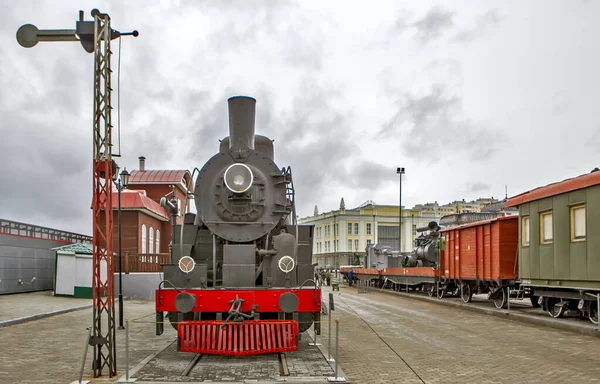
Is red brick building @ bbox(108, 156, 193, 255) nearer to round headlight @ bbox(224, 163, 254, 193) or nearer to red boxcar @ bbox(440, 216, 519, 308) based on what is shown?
red boxcar @ bbox(440, 216, 519, 308)

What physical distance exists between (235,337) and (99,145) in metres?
3.55

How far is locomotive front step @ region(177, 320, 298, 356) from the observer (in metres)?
8.62

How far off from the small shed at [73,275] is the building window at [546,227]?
17203 millimetres

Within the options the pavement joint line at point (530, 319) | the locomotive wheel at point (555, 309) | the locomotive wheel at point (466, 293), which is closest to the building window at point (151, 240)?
the pavement joint line at point (530, 319)

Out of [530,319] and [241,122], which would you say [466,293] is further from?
[241,122]

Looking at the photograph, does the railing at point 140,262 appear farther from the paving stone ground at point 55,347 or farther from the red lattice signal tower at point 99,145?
the red lattice signal tower at point 99,145

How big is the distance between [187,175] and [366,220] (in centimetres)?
4277

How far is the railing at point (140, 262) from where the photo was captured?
2477 cm

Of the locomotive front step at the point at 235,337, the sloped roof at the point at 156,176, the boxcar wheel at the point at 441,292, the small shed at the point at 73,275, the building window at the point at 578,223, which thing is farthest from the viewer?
the sloped roof at the point at 156,176

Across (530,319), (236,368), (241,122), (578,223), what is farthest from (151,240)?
(236,368)

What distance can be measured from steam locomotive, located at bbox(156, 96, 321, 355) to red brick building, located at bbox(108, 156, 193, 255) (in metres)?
11.8

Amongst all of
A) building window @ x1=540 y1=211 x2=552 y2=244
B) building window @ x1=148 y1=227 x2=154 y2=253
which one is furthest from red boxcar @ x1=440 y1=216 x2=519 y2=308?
building window @ x1=148 y1=227 x2=154 y2=253

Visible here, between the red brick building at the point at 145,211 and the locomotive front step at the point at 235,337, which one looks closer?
the locomotive front step at the point at 235,337

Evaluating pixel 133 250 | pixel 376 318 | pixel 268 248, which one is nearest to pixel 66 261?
pixel 133 250
